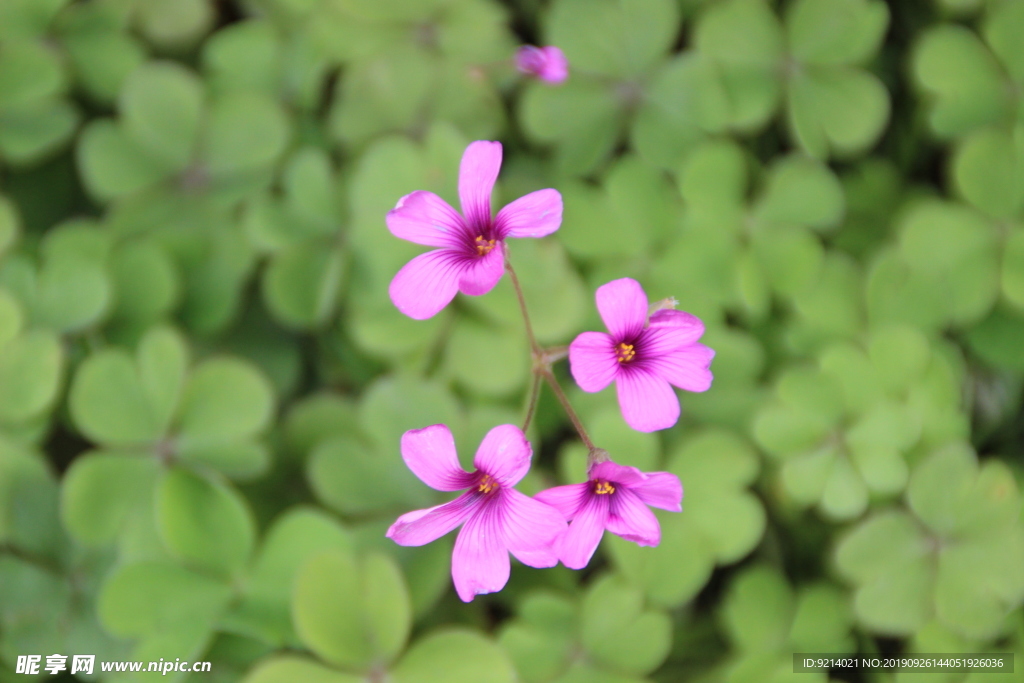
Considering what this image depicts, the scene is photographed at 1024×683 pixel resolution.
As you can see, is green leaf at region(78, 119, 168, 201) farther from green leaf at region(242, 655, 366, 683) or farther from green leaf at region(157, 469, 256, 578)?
green leaf at region(242, 655, 366, 683)

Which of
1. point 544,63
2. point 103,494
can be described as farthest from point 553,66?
point 103,494

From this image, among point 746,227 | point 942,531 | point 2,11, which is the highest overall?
point 2,11

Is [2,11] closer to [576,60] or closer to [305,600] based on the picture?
[576,60]

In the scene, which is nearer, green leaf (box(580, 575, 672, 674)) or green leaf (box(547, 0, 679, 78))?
green leaf (box(580, 575, 672, 674))

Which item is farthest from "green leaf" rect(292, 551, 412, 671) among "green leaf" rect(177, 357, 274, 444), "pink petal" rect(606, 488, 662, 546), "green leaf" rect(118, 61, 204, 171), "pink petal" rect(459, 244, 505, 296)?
"green leaf" rect(118, 61, 204, 171)

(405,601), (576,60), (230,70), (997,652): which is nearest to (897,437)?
(997,652)

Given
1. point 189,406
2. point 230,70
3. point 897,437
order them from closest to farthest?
point 897,437 < point 189,406 < point 230,70

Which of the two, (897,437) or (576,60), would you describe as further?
(576,60)
